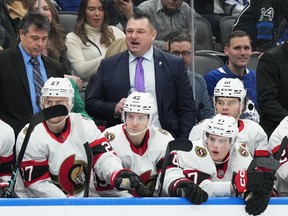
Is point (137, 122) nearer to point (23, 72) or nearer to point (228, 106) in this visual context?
point (228, 106)

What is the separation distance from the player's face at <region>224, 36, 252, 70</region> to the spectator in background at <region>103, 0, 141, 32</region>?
0.83m

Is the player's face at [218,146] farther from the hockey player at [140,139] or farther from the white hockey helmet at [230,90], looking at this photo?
the white hockey helmet at [230,90]

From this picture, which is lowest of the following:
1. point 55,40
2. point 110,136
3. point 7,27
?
point 110,136

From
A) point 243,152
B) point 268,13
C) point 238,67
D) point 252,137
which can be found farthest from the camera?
point 268,13

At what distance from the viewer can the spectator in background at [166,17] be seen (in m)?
8.38

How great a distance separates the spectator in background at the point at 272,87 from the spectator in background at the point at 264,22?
1263 millimetres

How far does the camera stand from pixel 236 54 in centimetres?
816

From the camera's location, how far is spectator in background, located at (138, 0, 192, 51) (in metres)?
8.38

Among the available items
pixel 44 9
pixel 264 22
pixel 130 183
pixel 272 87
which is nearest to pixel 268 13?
pixel 264 22

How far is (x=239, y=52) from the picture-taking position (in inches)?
321

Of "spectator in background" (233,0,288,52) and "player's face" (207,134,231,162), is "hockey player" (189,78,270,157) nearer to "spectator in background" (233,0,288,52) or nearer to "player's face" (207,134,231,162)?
"player's face" (207,134,231,162)

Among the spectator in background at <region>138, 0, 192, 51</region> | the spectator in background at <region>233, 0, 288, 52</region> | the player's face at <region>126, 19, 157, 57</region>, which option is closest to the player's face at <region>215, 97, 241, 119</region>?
the player's face at <region>126, 19, 157, 57</region>

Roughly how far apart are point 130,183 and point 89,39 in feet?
7.76
